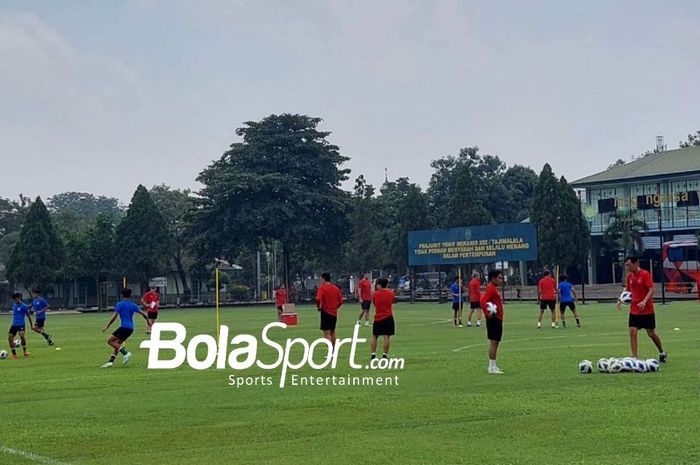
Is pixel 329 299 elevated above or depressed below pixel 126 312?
above

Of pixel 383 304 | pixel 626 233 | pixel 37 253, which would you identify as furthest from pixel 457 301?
pixel 37 253

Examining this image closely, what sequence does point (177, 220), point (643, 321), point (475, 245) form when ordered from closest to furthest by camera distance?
point (643, 321) < point (475, 245) < point (177, 220)

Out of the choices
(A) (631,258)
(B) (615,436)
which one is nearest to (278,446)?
(B) (615,436)

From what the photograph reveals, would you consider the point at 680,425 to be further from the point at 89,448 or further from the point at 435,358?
the point at 435,358

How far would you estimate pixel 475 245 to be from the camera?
233ft

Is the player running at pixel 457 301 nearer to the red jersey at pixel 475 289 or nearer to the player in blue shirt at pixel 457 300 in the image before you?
the player in blue shirt at pixel 457 300

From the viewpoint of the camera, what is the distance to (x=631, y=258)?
20.0m

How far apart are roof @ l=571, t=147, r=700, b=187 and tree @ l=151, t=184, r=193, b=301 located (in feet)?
116

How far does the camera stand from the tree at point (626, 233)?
8469 cm

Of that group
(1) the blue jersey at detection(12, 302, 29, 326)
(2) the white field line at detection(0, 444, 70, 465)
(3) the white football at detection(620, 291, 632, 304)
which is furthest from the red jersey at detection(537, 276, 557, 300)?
(2) the white field line at detection(0, 444, 70, 465)

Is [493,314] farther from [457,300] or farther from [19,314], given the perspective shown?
[457,300]

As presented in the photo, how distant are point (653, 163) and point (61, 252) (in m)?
52.6

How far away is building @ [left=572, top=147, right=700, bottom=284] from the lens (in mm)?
86562

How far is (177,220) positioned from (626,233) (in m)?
46.4
